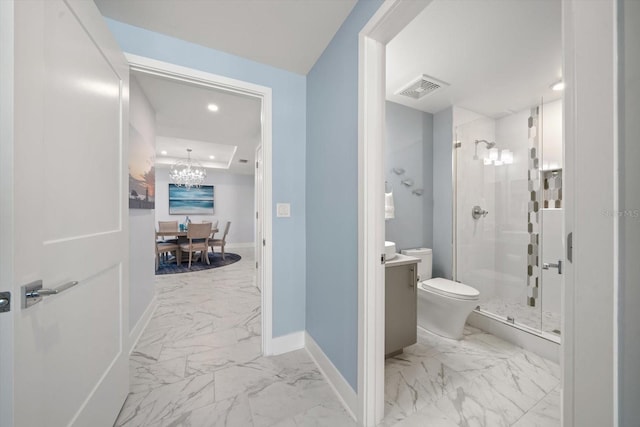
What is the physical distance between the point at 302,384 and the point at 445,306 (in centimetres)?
139

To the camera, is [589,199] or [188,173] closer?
[589,199]

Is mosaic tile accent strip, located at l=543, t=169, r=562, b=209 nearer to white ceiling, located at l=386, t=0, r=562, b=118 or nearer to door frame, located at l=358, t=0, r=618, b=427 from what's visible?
white ceiling, located at l=386, t=0, r=562, b=118

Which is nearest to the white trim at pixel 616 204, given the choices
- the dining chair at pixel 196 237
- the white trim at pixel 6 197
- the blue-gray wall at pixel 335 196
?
the blue-gray wall at pixel 335 196

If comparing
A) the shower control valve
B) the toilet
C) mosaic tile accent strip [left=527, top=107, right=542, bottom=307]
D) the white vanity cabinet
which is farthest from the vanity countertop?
mosaic tile accent strip [left=527, top=107, right=542, bottom=307]

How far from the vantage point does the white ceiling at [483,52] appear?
4.66 feet

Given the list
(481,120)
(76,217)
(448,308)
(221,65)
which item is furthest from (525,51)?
(76,217)

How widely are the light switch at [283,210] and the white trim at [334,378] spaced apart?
1.02 m

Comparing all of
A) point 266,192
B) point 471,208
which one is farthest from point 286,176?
point 471,208

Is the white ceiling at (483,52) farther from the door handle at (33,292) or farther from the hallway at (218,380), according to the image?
the hallway at (218,380)

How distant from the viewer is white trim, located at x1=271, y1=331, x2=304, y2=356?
1.86 meters

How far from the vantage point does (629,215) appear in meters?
0.47

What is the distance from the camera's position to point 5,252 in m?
0.64

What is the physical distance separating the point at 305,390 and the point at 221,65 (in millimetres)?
2380

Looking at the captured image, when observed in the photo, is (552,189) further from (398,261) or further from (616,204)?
(616,204)
